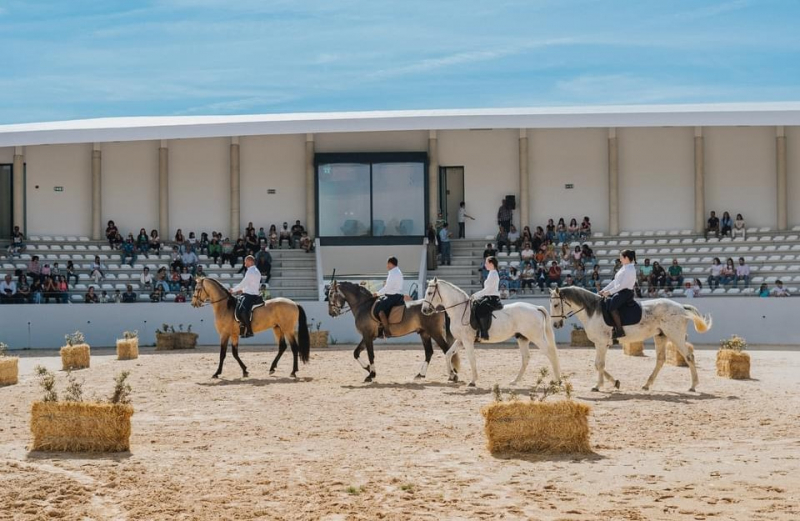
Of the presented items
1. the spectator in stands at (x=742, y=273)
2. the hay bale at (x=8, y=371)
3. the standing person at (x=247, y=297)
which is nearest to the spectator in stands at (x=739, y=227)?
the spectator in stands at (x=742, y=273)

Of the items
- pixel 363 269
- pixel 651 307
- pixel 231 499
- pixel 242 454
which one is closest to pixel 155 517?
pixel 231 499

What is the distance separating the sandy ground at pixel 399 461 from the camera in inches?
316

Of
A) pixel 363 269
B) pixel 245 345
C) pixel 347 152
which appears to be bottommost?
pixel 245 345

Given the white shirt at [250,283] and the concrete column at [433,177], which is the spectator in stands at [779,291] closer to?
the concrete column at [433,177]

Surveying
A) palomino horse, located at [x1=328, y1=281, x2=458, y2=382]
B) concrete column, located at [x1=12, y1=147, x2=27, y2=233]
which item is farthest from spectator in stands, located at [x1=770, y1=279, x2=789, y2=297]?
concrete column, located at [x1=12, y1=147, x2=27, y2=233]

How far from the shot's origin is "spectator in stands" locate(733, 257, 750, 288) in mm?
28719

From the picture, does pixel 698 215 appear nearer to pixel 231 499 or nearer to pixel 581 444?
Answer: pixel 581 444

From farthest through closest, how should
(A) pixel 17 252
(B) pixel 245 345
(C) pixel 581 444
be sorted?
(A) pixel 17 252
(B) pixel 245 345
(C) pixel 581 444

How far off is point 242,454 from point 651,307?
7.91 meters

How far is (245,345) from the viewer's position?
2830 cm

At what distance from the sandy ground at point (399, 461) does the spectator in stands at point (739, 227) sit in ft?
54.1

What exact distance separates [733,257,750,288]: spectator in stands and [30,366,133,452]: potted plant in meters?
22.1

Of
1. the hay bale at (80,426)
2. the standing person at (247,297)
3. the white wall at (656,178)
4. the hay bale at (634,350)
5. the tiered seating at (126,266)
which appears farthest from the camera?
the white wall at (656,178)

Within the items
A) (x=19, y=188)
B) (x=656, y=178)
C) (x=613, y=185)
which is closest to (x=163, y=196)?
(x=19, y=188)
